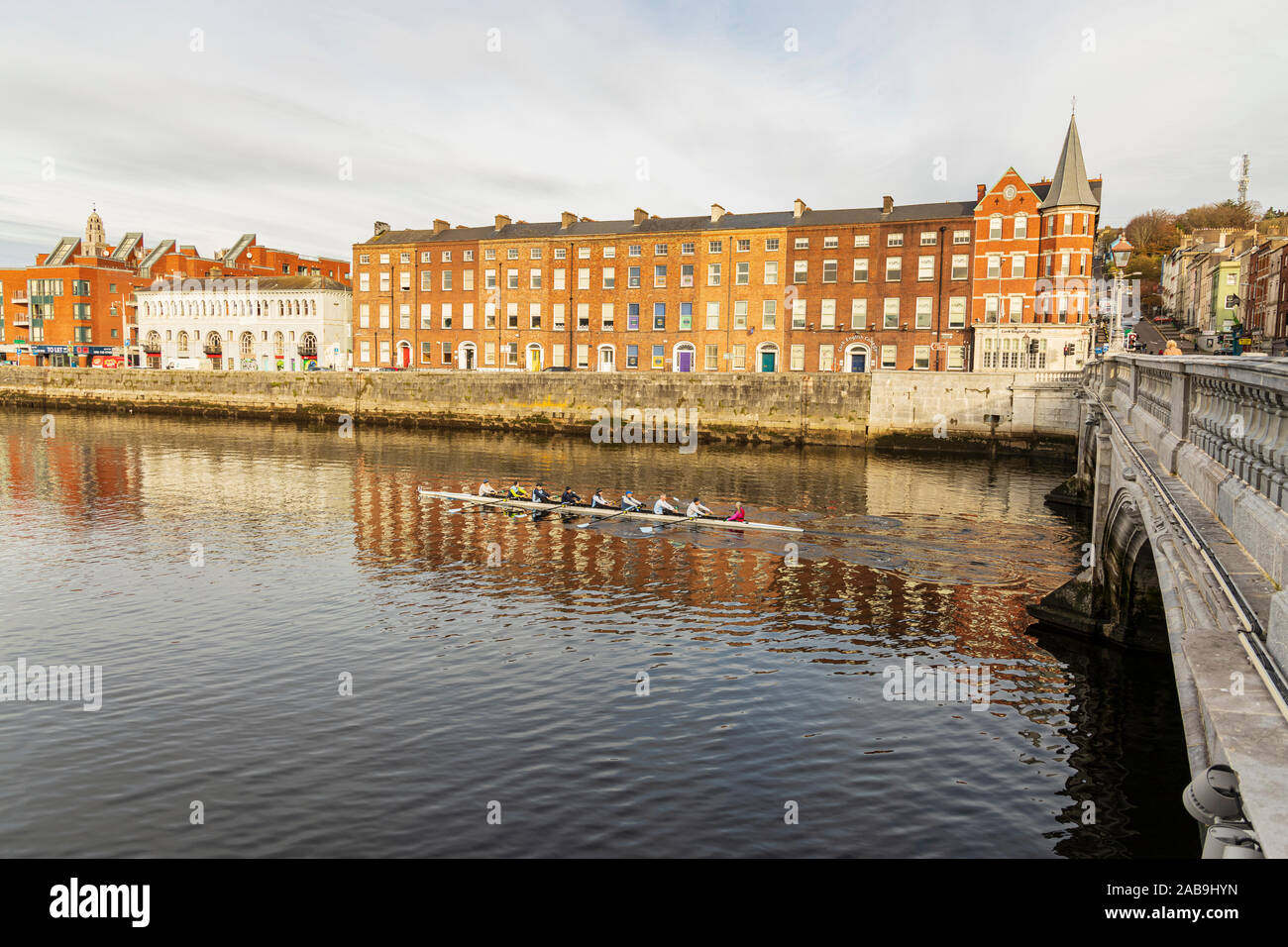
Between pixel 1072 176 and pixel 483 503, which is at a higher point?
pixel 1072 176

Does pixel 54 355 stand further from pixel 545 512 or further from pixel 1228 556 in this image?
pixel 1228 556

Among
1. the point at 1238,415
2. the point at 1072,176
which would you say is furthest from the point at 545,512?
the point at 1072,176

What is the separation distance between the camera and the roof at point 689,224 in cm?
7056

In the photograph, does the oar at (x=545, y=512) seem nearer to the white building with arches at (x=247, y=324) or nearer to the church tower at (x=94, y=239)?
the white building with arches at (x=247, y=324)

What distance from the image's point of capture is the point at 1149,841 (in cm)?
1268

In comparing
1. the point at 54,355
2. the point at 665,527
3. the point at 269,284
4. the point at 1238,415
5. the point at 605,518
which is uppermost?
the point at 269,284

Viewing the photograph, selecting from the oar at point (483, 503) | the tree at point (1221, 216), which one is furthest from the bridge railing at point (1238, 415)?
the tree at point (1221, 216)

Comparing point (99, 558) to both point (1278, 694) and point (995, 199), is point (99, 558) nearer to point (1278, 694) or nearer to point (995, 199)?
point (1278, 694)

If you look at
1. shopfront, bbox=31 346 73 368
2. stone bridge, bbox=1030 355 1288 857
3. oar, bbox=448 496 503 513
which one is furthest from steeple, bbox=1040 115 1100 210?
shopfront, bbox=31 346 73 368

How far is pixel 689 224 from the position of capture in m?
78.6

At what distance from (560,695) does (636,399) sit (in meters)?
54.4

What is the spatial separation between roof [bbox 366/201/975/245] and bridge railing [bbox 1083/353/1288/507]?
205 feet

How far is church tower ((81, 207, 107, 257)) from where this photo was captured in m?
116
